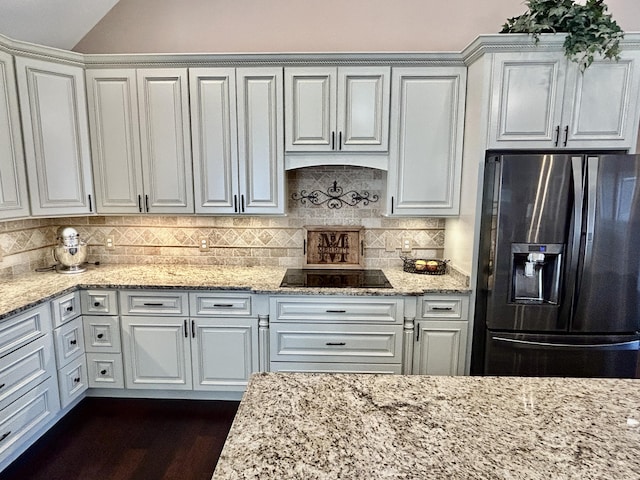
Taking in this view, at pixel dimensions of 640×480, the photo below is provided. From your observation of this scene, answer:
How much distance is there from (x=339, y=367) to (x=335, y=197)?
4.31 ft

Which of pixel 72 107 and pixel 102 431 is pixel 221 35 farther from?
pixel 102 431

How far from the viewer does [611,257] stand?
7.32ft

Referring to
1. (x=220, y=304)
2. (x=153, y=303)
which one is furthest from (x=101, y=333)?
(x=220, y=304)

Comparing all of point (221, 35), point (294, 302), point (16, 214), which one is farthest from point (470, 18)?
point (16, 214)

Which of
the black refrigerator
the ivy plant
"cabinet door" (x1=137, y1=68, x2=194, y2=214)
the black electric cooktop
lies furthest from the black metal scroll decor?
the ivy plant

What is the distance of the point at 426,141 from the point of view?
2.64 meters

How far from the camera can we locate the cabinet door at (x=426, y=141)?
2.58m

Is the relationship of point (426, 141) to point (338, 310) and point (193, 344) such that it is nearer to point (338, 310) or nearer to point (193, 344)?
point (338, 310)

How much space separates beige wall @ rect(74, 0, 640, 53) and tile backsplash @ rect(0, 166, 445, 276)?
102 cm

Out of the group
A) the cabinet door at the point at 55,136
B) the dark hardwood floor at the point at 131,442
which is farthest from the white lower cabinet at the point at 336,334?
the cabinet door at the point at 55,136

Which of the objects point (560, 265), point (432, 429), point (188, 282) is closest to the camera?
point (432, 429)

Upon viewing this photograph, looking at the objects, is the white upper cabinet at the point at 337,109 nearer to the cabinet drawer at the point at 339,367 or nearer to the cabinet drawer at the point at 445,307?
the cabinet drawer at the point at 445,307

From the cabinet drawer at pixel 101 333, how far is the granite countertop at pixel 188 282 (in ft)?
0.80

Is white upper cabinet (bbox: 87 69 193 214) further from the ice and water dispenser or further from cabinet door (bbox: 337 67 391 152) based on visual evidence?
the ice and water dispenser
